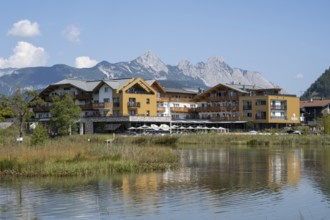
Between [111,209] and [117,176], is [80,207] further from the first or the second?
[117,176]

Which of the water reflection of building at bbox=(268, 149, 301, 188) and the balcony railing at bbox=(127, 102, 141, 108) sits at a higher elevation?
the balcony railing at bbox=(127, 102, 141, 108)

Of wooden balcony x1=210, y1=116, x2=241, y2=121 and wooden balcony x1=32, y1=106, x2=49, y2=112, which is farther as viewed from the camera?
wooden balcony x1=32, y1=106, x2=49, y2=112

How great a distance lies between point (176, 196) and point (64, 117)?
57.1 meters

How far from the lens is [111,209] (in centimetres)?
2116

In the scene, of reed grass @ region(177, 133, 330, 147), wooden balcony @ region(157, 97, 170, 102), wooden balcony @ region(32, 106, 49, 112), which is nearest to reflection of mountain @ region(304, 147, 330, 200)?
reed grass @ region(177, 133, 330, 147)

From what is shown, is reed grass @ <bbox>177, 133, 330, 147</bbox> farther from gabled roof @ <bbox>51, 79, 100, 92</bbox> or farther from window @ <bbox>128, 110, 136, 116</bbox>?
gabled roof @ <bbox>51, 79, 100, 92</bbox>

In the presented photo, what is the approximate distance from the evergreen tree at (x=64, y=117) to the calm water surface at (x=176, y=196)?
156 ft

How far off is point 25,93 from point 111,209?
226ft

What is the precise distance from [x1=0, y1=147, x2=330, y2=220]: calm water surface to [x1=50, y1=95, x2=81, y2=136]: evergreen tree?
156 ft

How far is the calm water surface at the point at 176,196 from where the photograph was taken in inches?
801

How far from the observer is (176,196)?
79.3ft

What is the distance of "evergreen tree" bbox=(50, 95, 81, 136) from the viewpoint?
79.8 metres

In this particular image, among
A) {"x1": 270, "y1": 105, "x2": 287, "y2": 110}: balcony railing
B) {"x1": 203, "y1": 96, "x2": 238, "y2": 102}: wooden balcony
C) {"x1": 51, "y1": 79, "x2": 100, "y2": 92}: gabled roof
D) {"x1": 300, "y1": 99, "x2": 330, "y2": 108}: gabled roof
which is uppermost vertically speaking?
{"x1": 51, "y1": 79, "x2": 100, "y2": 92}: gabled roof

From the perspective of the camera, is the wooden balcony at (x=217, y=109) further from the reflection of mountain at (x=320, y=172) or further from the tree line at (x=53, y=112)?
the reflection of mountain at (x=320, y=172)
